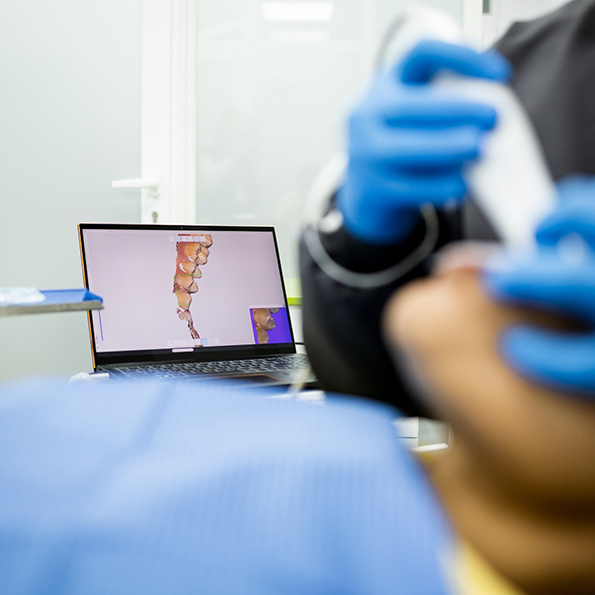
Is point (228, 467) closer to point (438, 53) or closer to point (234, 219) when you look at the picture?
point (438, 53)

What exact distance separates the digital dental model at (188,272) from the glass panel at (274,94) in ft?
1.03

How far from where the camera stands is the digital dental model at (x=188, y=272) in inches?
47.0

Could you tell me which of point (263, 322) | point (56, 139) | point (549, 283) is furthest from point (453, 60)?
point (56, 139)

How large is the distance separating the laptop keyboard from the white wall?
→ 0.44 metres

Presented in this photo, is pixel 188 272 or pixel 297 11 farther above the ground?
pixel 297 11

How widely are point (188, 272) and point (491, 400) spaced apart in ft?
3.51

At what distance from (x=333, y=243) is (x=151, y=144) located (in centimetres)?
116

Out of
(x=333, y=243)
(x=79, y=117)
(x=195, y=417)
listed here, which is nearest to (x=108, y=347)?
(x=79, y=117)

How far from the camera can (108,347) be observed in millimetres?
1107

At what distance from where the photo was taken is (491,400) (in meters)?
0.20

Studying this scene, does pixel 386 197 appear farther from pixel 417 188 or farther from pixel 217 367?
pixel 217 367

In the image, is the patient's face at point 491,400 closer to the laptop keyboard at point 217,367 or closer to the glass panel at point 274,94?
the laptop keyboard at point 217,367

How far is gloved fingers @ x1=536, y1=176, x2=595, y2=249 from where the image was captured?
7.6 inches

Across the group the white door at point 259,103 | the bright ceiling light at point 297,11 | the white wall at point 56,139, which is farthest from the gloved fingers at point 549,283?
the bright ceiling light at point 297,11
